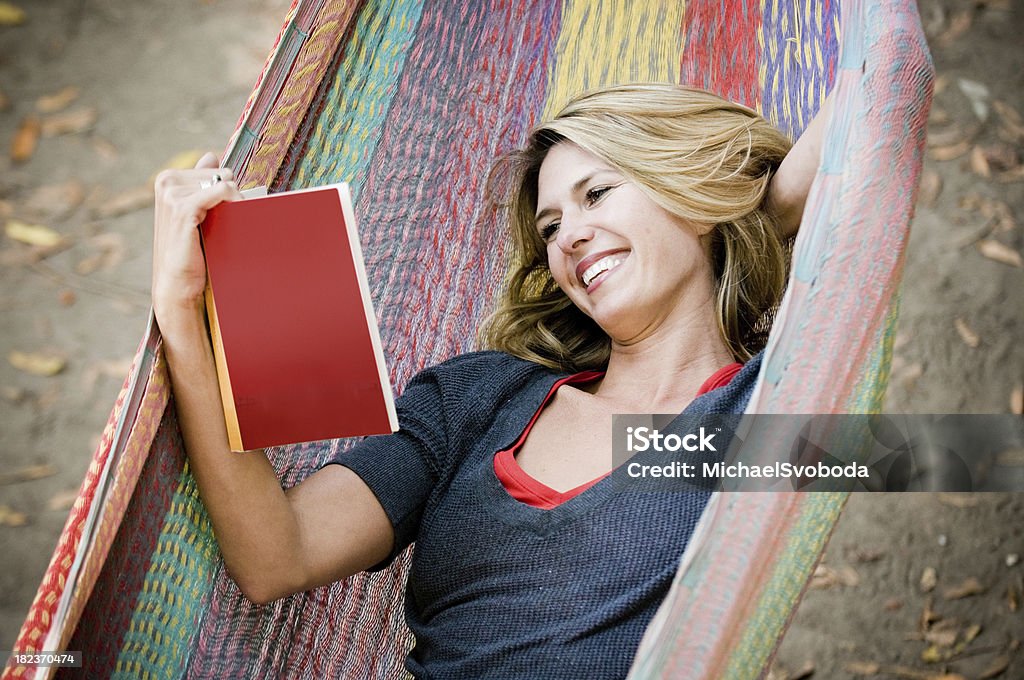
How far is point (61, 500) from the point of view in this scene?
1.89m

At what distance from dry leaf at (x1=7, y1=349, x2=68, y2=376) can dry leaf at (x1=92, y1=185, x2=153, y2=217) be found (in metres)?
0.34

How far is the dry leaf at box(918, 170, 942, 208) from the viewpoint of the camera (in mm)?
2221

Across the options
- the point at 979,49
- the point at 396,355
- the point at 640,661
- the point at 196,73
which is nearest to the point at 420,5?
the point at 396,355

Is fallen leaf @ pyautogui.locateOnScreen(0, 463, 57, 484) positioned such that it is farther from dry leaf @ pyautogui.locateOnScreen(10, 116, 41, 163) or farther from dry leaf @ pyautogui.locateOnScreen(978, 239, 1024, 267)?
dry leaf @ pyautogui.locateOnScreen(978, 239, 1024, 267)

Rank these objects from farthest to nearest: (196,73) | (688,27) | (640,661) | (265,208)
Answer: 1. (196,73)
2. (688,27)
3. (265,208)
4. (640,661)

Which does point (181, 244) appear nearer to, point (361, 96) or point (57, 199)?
point (361, 96)

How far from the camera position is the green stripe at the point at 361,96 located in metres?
1.07

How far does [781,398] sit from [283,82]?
0.57 meters

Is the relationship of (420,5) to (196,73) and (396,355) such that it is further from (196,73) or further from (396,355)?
(196,73)

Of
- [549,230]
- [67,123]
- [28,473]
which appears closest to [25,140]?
[67,123]

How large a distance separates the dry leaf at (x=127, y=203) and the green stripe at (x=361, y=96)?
1162 mm

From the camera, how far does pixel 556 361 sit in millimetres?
1289

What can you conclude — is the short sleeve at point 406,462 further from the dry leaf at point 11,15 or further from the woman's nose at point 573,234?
the dry leaf at point 11,15

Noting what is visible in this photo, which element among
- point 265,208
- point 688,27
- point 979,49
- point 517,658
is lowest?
point 979,49
